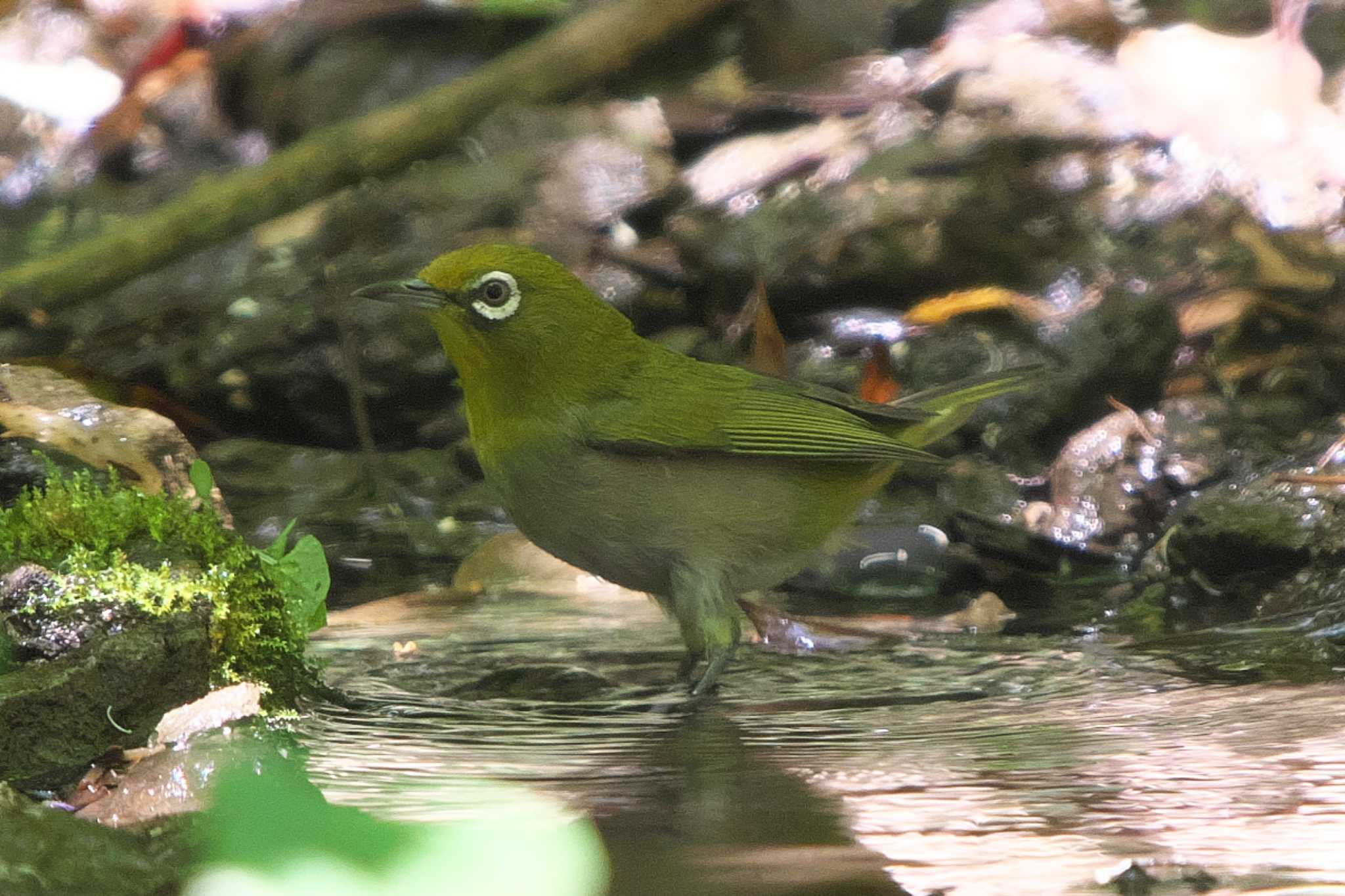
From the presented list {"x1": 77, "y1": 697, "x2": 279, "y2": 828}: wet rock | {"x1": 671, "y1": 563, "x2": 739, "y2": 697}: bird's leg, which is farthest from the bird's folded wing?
{"x1": 77, "y1": 697, "x2": 279, "y2": 828}: wet rock

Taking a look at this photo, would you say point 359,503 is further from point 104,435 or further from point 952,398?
point 952,398

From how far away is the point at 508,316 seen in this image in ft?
13.0

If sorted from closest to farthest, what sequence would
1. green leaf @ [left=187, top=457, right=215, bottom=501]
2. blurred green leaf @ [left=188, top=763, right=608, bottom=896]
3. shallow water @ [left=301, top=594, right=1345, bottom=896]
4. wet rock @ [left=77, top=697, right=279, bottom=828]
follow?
blurred green leaf @ [left=188, top=763, right=608, bottom=896]
shallow water @ [left=301, top=594, right=1345, bottom=896]
wet rock @ [left=77, top=697, right=279, bottom=828]
green leaf @ [left=187, top=457, right=215, bottom=501]

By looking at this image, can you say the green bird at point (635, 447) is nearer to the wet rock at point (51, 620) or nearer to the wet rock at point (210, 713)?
the wet rock at point (210, 713)

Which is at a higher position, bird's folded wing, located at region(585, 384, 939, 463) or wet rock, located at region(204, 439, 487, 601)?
bird's folded wing, located at region(585, 384, 939, 463)

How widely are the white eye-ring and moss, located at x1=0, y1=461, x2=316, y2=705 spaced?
3.12 ft

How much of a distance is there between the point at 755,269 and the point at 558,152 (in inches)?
59.5

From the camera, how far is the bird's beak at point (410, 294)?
379 centimetres

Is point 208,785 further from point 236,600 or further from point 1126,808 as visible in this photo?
point 1126,808

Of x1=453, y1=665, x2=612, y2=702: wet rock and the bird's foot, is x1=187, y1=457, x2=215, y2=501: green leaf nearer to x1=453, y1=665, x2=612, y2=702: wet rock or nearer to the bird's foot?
x1=453, y1=665, x2=612, y2=702: wet rock

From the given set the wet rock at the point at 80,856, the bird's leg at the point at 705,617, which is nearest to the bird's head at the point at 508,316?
the bird's leg at the point at 705,617

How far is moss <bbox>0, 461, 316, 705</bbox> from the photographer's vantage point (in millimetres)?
2826

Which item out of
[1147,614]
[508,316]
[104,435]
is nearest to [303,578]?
[104,435]

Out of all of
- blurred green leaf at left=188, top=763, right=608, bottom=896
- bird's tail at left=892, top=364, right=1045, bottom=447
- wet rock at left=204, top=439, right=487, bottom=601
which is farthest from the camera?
wet rock at left=204, top=439, right=487, bottom=601
